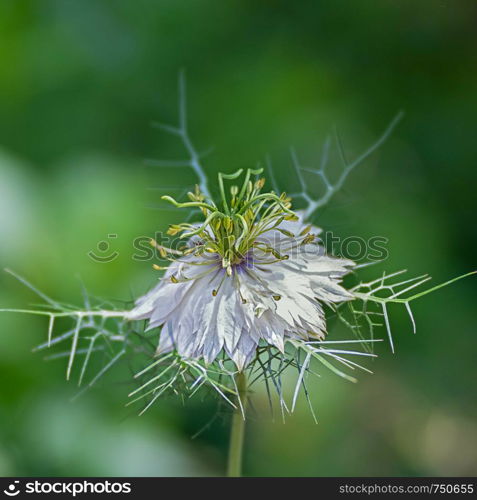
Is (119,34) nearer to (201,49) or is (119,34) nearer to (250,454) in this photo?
(201,49)

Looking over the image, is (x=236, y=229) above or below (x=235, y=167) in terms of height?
below

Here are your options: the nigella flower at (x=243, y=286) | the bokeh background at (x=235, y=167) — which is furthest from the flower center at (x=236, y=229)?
the bokeh background at (x=235, y=167)

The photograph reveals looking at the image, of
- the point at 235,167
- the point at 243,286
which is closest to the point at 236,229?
the point at 243,286

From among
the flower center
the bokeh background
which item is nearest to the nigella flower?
the flower center

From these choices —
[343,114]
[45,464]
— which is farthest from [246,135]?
[45,464]

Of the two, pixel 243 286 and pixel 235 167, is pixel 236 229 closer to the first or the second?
pixel 243 286
